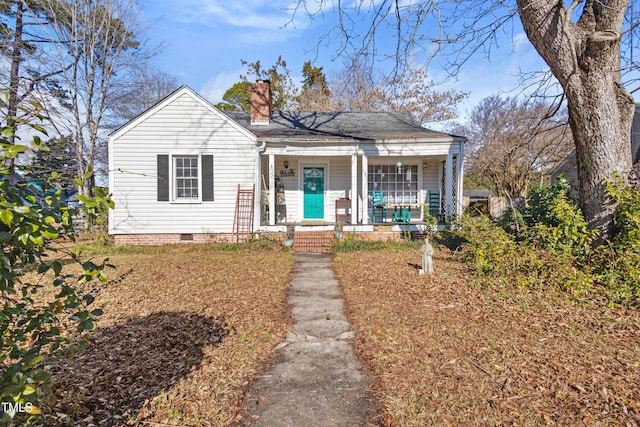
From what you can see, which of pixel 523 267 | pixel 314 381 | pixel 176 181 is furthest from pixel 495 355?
pixel 176 181

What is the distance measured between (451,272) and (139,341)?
5.18 m

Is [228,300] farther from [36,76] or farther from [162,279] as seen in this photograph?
[36,76]

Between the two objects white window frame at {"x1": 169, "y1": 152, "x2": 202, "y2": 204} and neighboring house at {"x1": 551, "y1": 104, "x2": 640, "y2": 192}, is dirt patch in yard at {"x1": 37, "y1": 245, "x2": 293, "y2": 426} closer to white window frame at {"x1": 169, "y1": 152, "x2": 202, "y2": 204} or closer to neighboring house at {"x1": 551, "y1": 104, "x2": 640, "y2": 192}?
white window frame at {"x1": 169, "y1": 152, "x2": 202, "y2": 204}

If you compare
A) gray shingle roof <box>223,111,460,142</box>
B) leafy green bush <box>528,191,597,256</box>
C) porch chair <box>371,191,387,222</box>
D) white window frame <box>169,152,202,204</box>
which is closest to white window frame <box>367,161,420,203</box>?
porch chair <box>371,191,387,222</box>

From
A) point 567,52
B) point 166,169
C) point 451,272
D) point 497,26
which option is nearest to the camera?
point 567,52

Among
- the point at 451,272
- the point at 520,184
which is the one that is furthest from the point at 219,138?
the point at 520,184

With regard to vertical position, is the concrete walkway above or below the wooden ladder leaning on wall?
below

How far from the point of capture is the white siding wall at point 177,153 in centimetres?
1043

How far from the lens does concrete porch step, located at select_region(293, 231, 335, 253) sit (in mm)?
9828

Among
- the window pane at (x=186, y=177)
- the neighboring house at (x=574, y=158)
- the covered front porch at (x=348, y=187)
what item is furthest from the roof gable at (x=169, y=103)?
the neighboring house at (x=574, y=158)

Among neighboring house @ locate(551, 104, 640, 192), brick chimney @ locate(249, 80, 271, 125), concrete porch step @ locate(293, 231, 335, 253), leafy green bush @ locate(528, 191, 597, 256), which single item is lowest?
concrete porch step @ locate(293, 231, 335, 253)

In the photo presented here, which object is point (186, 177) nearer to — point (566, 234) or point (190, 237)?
point (190, 237)

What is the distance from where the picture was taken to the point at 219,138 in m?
10.7

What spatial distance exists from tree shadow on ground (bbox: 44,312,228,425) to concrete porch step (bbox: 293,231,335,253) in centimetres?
540
